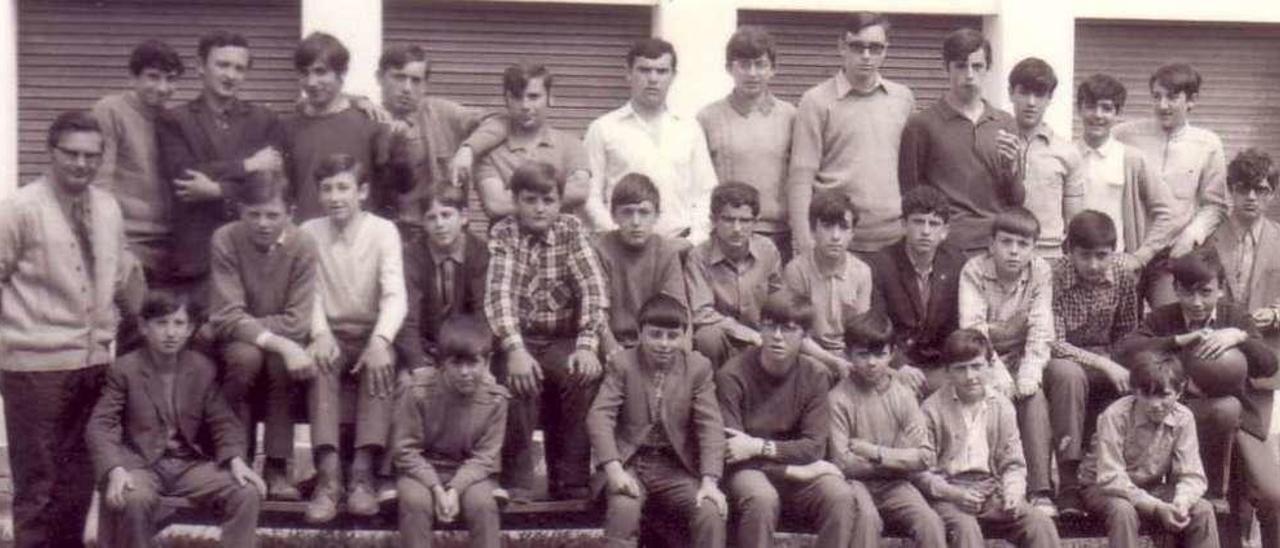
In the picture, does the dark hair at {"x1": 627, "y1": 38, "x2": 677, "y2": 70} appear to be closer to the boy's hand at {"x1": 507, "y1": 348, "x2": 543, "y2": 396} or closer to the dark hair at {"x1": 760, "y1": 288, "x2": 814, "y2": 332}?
the dark hair at {"x1": 760, "y1": 288, "x2": 814, "y2": 332}

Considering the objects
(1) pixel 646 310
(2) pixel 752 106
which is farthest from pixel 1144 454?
(2) pixel 752 106

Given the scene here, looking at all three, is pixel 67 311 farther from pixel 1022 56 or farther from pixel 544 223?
pixel 1022 56

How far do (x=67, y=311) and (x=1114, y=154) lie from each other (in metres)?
4.24

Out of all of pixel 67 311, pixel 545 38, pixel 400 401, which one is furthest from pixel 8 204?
pixel 545 38

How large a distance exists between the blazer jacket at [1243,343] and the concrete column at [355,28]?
11.5ft

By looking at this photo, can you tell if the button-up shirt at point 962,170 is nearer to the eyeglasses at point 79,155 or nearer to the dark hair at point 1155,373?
the dark hair at point 1155,373

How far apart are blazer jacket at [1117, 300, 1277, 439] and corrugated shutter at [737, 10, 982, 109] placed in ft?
7.23

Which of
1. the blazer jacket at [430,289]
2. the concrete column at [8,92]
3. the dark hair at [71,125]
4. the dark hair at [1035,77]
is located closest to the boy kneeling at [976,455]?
the dark hair at [1035,77]

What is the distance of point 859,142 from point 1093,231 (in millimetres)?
1023

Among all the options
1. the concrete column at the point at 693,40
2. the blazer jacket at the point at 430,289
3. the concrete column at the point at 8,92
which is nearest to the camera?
the blazer jacket at the point at 430,289

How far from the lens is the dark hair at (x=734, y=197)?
8.84 m

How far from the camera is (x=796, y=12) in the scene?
35.2 ft

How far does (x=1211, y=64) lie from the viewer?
36.5 ft

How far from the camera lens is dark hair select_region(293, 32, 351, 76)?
8852 mm
